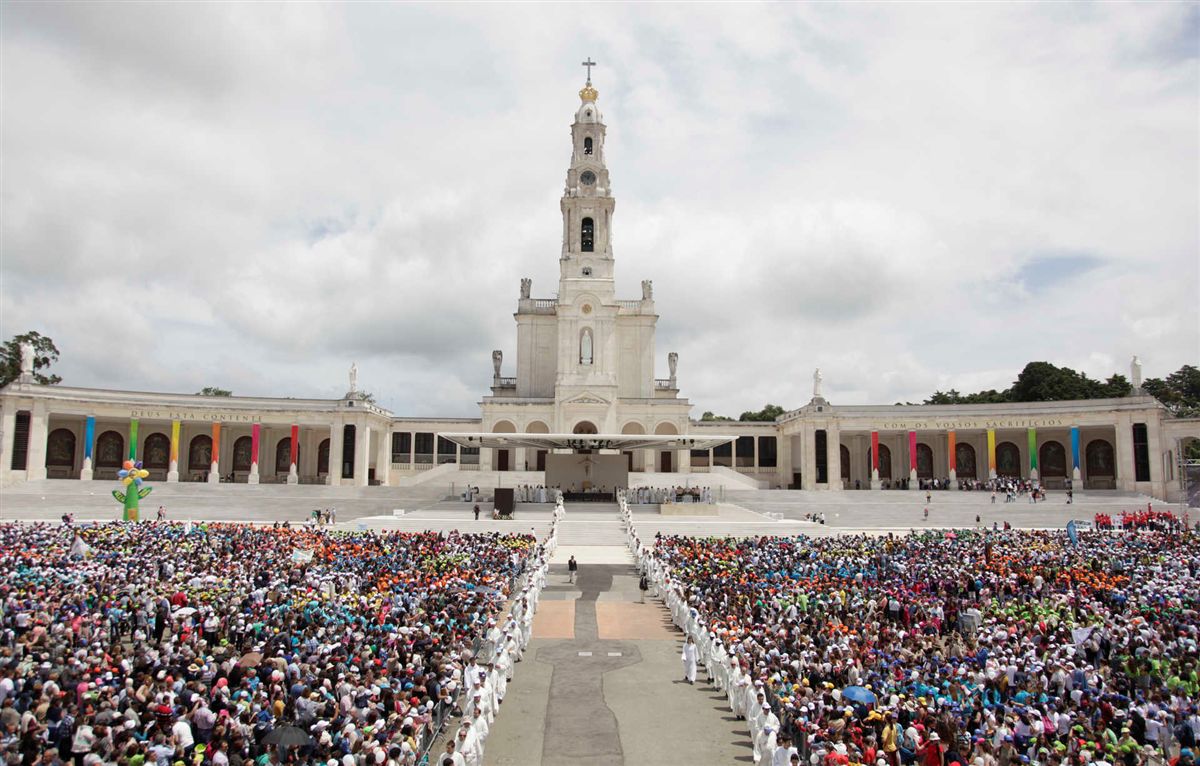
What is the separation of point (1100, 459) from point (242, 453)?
56.8 metres

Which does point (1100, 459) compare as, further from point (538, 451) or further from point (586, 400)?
point (538, 451)

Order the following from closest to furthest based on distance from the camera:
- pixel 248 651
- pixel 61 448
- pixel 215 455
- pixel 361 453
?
pixel 248 651 → pixel 215 455 → pixel 61 448 → pixel 361 453

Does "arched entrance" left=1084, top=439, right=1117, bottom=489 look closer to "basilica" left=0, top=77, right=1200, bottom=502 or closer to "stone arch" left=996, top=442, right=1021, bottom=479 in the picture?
"basilica" left=0, top=77, right=1200, bottom=502

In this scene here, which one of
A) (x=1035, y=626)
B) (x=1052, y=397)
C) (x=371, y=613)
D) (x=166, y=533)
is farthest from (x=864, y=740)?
(x=1052, y=397)

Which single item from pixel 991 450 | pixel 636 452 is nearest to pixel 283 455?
pixel 636 452

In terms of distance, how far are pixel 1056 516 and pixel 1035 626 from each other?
90.5 ft

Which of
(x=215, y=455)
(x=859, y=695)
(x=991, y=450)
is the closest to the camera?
(x=859, y=695)

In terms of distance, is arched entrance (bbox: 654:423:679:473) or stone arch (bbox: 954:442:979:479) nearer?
stone arch (bbox: 954:442:979:479)

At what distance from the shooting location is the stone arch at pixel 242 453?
58906 mm

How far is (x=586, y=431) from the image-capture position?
5903cm

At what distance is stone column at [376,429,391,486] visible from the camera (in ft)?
192

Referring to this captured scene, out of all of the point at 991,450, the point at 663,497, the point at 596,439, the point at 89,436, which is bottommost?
the point at 663,497

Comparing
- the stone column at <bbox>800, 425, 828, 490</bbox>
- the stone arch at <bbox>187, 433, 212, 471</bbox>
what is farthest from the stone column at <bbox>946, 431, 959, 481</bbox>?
the stone arch at <bbox>187, 433, 212, 471</bbox>

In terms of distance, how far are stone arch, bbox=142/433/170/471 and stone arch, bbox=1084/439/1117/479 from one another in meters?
59.8
